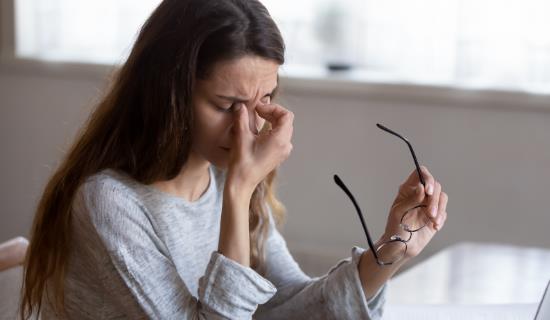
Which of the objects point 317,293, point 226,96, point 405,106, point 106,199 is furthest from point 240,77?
point 405,106

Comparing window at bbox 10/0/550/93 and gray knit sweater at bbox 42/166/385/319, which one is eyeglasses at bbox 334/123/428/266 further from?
window at bbox 10/0/550/93

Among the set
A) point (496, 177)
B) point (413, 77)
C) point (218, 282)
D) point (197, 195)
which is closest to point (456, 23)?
point (413, 77)

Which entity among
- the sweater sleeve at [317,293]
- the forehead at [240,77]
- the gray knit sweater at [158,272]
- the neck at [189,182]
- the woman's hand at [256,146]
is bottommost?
the sweater sleeve at [317,293]

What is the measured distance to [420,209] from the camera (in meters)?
1.34

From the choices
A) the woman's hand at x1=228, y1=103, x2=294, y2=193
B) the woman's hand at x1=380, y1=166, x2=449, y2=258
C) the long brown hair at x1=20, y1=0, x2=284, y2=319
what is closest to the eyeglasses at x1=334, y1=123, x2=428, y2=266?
the woman's hand at x1=380, y1=166, x2=449, y2=258

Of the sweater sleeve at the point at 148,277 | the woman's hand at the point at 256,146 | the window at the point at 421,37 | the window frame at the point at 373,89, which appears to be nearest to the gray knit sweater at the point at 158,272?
the sweater sleeve at the point at 148,277

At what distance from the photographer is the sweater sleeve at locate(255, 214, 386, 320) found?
51.8 inches

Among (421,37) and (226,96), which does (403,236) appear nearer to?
A: (226,96)

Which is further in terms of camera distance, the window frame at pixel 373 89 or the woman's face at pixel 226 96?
the window frame at pixel 373 89

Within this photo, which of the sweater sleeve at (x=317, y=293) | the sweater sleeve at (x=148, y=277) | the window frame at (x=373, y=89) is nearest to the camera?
the sweater sleeve at (x=148, y=277)

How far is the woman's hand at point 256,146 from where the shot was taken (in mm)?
1275

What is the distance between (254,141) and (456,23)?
175 centimetres

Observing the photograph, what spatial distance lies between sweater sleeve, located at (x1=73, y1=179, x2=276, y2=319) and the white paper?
20 cm

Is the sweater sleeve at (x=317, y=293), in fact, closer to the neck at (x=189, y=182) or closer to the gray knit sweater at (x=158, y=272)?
the gray knit sweater at (x=158, y=272)
